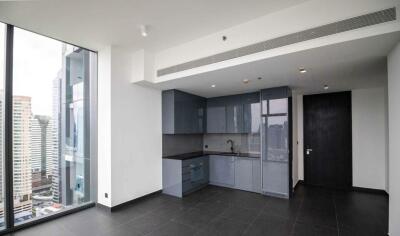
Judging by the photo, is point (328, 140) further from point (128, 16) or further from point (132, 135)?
point (128, 16)

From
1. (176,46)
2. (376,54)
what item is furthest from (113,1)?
(376,54)

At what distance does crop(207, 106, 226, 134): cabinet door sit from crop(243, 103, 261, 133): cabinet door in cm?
61

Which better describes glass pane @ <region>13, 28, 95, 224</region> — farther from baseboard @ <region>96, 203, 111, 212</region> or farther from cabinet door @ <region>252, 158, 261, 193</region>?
cabinet door @ <region>252, 158, 261, 193</region>

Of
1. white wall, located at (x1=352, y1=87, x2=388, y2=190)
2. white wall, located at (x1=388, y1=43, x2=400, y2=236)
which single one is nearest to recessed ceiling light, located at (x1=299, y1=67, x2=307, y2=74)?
white wall, located at (x1=388, y1=43, x2=400, y2=236)

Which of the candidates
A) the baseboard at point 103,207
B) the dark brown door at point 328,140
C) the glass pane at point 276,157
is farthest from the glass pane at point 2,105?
the dark brown door at point 328,140

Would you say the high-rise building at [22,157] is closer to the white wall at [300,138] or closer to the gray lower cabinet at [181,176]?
the gray lower cabinet at [181,176]

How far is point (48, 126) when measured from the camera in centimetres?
328

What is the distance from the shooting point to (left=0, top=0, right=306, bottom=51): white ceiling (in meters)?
2.34

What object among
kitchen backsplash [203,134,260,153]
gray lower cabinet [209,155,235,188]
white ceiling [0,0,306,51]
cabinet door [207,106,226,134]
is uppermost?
white ceiling [0,0,306,51]

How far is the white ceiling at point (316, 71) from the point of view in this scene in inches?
94.2

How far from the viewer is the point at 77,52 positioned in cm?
373

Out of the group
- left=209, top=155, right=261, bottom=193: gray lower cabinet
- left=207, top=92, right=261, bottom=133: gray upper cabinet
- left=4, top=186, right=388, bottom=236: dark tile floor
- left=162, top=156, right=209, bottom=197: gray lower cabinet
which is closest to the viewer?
left=4, top=186, right=388, bottom=236: dark tile floor

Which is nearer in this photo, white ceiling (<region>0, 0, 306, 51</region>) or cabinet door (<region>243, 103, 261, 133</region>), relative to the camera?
white ceiling (<region>0, 0, 306, 51</region>)

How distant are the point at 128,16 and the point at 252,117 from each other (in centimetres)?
359
